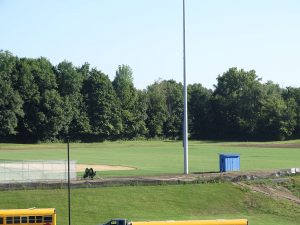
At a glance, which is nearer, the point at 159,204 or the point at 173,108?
the point at 159,204

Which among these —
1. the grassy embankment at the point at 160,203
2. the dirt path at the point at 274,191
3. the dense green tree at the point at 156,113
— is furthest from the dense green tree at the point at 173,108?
the grassy embankment at the point at 160,203

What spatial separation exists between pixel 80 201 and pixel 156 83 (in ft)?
449

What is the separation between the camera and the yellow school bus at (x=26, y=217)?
3072 cm

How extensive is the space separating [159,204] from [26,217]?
13.6 metres

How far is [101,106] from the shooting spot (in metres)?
143

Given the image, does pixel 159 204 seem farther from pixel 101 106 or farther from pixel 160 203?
pixel 101 106

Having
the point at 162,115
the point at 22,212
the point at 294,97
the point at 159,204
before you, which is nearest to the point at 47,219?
the point at 22,212

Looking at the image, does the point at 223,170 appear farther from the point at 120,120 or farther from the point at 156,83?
the point at 156,83

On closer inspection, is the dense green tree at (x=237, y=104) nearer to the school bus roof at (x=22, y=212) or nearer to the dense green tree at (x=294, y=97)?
the dense green tree at (x=294, y=97)

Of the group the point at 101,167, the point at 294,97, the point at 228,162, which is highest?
the point at 294,97

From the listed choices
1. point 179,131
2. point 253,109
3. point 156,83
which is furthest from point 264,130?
point 156,83

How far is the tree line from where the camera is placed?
12781 centimetres

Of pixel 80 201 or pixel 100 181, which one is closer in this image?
pixel 80 201

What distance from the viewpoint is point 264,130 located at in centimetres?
14188
